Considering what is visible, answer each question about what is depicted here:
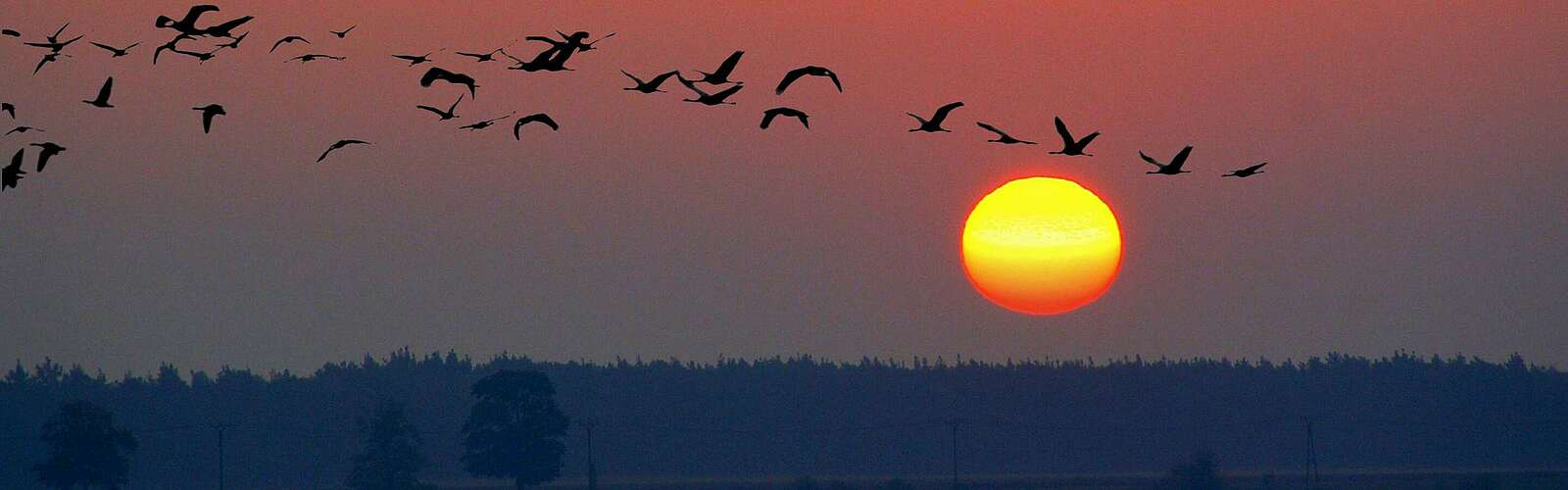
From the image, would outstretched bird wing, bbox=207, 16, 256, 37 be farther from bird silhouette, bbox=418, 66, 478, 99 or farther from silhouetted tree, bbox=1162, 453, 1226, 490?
silhouetted tree, bbox=1162, 453, 1226, 490

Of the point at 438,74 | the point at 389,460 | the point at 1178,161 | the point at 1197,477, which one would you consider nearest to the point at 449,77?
the point at 438,74

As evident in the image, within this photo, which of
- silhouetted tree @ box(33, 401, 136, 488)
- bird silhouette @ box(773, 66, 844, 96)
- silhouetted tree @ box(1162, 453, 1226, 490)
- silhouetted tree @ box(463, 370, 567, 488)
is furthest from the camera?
silhouetted tree @ box(463, 370, 567, 488)

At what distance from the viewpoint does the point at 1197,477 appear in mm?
140000

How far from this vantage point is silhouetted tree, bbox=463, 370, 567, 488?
528 ft

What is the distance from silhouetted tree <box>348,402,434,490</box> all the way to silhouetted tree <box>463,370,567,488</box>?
5.56 meters

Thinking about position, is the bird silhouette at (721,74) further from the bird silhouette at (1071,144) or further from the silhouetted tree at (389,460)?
the silhouetted tree at (389,460)

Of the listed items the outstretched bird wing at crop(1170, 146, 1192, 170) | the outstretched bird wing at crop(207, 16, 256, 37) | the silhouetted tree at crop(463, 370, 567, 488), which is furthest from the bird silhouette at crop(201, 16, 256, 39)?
the silhouetted tree at crop(463, 370, 567, 488)

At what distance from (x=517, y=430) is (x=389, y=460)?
1080 cm

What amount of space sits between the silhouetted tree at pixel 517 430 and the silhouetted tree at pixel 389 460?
5564 mm

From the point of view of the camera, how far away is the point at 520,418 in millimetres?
162500

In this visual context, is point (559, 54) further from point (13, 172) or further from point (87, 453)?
point (87, 453)

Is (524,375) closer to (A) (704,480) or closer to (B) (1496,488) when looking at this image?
(A) (704,480)

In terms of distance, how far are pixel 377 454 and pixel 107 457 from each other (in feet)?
61.2

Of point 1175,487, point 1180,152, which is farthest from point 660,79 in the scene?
point 1175,487
